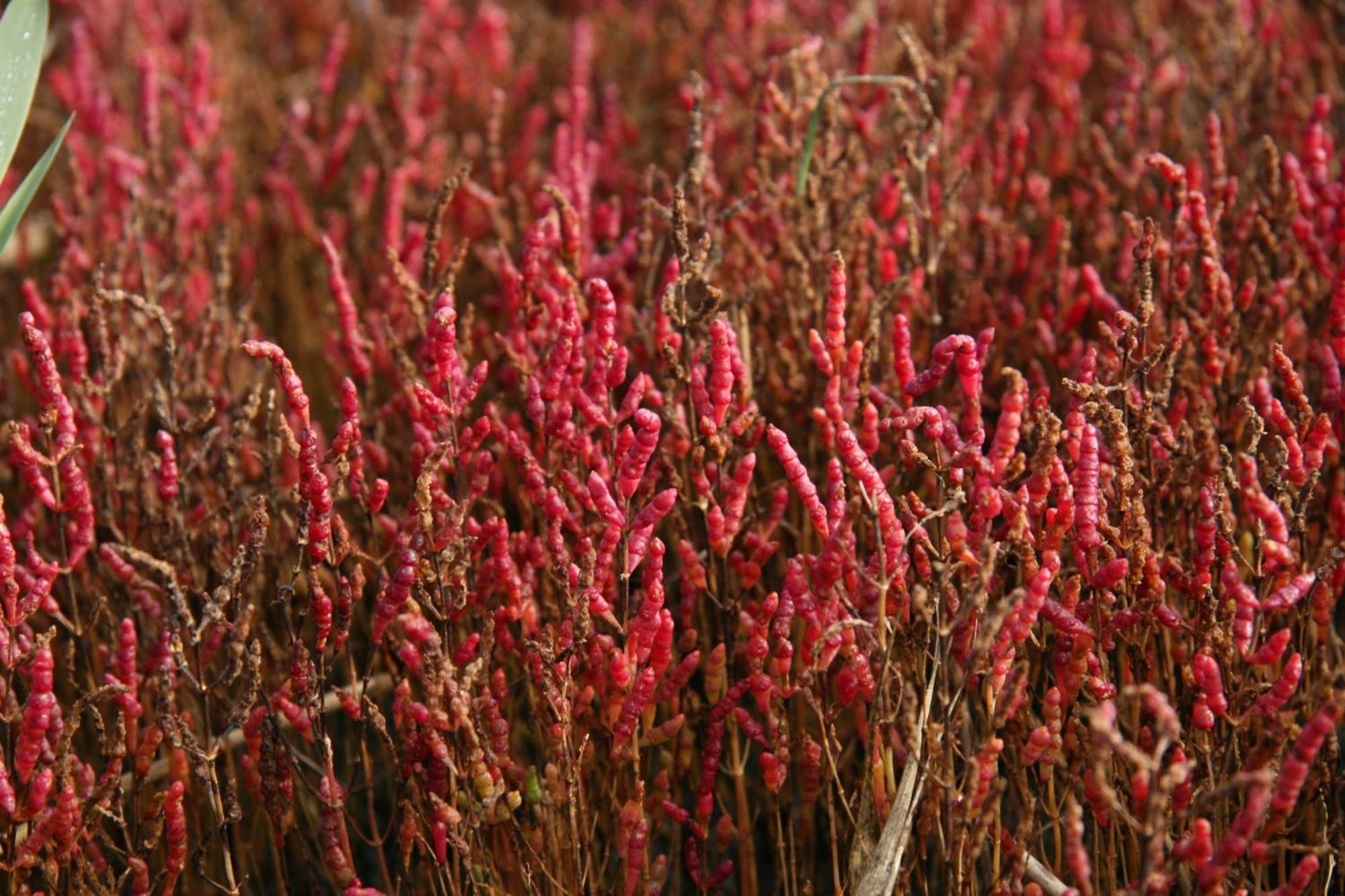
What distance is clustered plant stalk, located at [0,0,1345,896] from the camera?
58.2 inches

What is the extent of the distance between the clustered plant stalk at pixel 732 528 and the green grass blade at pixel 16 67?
10.7 inches

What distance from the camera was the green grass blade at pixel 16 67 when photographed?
1.96 meters

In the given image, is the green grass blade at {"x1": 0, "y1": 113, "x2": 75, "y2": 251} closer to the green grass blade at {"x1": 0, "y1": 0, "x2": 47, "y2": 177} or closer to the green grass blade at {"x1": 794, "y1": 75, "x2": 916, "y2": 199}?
the green grass blade at {"x1": 0, "y1": 0, "x2": 47, "y2": 177}

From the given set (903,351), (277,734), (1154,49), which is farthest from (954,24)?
(277,734)

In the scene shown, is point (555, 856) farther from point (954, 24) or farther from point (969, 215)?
point (954, 24)

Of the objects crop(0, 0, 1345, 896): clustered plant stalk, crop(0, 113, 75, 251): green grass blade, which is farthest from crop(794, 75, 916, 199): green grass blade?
crop(0, 113, 75, 251): green grass blade

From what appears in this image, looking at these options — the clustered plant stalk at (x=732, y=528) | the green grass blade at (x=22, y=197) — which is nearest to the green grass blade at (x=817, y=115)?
the clustered plant stalk at (x=732, y=528)

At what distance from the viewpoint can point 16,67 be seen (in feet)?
6.55

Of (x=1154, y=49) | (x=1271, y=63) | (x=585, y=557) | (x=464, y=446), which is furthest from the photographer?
(x=1154, y=49)

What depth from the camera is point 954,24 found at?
3.97 metres

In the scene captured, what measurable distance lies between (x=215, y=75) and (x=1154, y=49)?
95.1 inches

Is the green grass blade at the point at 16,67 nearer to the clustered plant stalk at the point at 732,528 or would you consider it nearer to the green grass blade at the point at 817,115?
A: the clustered plant stalk at the point at 732,528

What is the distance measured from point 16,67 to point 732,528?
1.25 m

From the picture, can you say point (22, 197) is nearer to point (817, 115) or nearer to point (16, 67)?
point (16, 67)
